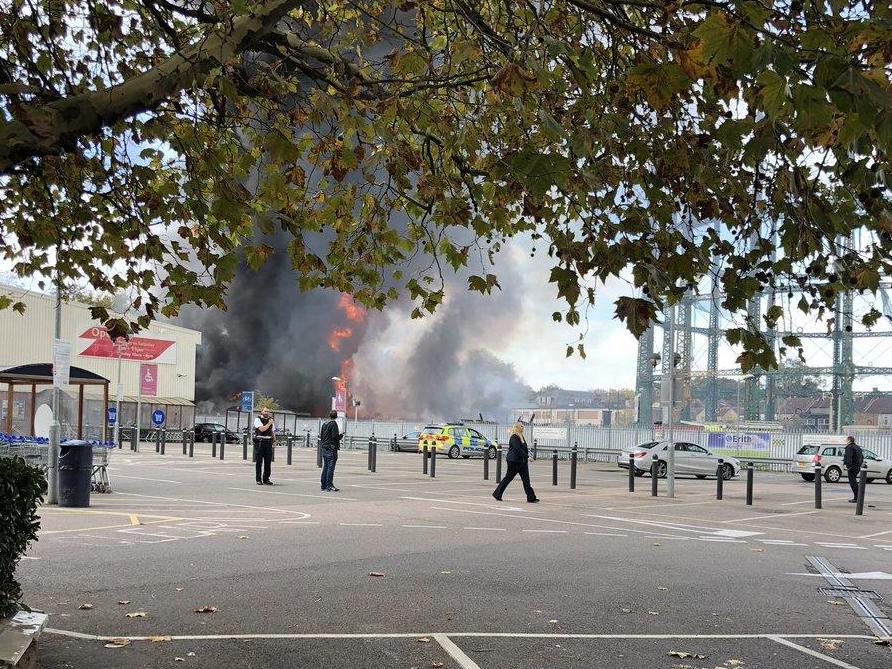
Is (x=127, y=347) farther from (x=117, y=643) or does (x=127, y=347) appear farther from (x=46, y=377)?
(x=117, y=643)

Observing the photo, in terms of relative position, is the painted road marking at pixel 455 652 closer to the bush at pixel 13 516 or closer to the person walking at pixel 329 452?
the bush at pixel 13 516

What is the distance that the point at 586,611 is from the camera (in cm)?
714

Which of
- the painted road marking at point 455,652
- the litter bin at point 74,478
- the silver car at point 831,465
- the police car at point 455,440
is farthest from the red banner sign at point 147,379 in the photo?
the painted road marking at point 455,652

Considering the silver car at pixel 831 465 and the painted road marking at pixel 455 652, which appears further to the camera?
the silver car at pixel 831 465

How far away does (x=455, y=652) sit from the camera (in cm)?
575

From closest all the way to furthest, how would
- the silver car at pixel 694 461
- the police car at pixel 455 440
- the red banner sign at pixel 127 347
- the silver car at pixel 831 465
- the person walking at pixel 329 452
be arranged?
the person walking at pixel 329 452 → the silver car at pixel 694 461 → the silver car at pixel 831 465 → the police car at pixel 455 440 → the red banner sign at pixel 127 347

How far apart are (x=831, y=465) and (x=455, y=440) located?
14.8m

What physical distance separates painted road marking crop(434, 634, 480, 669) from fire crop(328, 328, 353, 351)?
2624 inches

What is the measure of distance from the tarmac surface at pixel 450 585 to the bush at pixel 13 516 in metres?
0.44

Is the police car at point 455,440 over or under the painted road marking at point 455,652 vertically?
under

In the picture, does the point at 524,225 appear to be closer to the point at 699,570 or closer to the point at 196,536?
the point at 699,570

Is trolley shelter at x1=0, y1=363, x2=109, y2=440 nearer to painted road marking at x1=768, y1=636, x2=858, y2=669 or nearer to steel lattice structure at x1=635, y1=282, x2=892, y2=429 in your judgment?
painted road marking at x1=768, y1=636, x2=858, y2=669

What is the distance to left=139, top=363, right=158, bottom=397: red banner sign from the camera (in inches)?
1957

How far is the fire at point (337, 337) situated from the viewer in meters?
72.2
